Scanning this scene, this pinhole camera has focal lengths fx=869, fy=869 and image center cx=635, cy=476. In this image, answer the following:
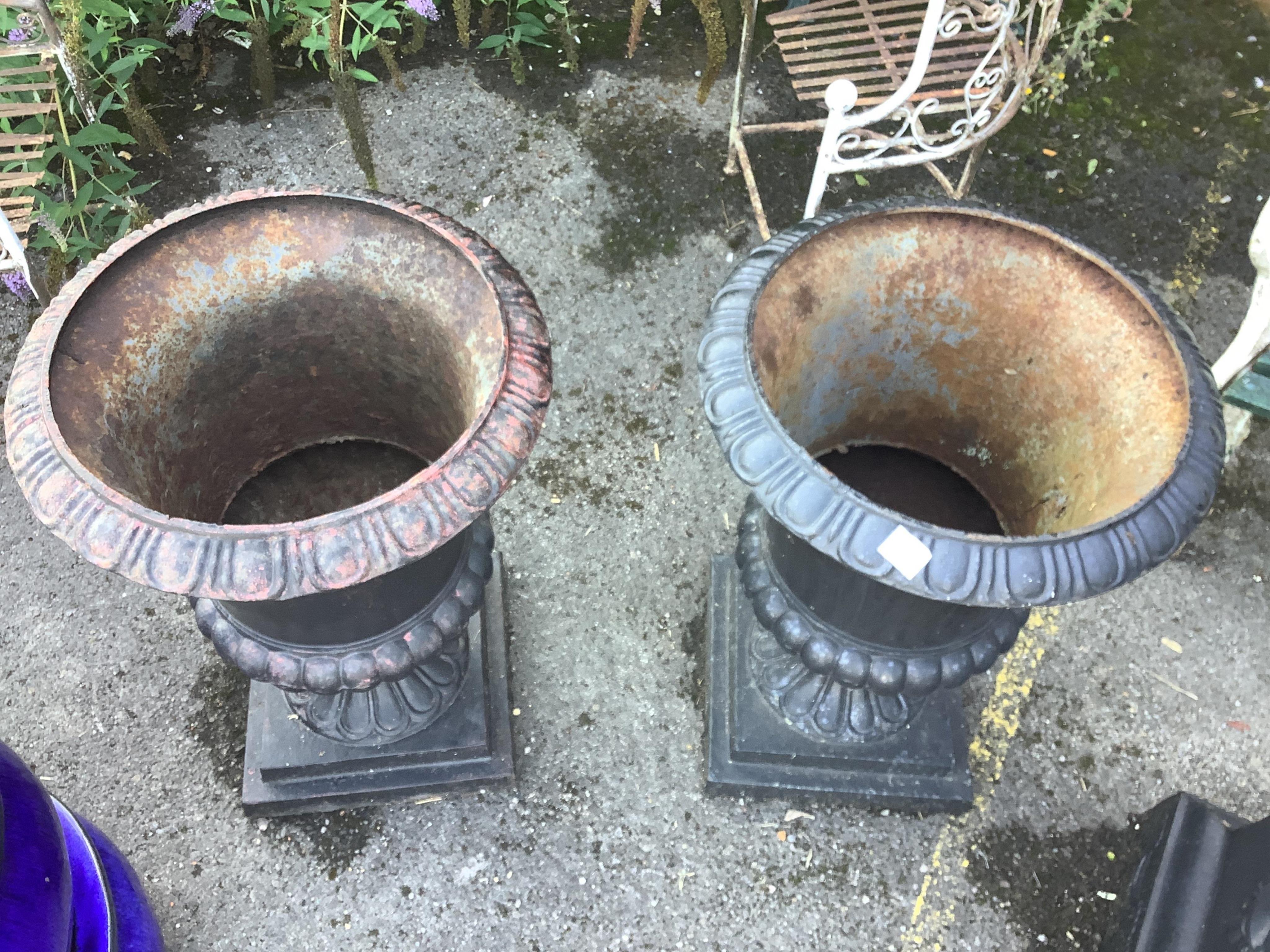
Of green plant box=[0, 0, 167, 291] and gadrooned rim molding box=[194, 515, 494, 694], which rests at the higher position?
green plant box=[0, 0, 167, 291]

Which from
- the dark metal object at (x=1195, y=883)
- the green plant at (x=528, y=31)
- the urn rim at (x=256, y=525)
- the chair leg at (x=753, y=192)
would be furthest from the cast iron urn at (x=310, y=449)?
the green plant at (x=528, y=31)

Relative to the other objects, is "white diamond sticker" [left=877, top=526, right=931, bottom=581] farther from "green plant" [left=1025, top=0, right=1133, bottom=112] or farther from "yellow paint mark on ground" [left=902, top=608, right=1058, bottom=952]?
"green plant" [left=1025, top=0, right=1133, bottom=112]

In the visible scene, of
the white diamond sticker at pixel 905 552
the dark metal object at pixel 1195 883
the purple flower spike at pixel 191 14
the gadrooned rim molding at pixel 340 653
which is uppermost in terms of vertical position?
the purple flower spike at pixel 191 14

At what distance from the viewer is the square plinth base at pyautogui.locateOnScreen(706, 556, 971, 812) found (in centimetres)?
219

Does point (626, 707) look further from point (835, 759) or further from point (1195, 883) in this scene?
point (1195, 883)

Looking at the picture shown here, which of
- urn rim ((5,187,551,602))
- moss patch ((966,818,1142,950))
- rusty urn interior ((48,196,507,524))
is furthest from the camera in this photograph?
moss patch ((966,818,1142,950))

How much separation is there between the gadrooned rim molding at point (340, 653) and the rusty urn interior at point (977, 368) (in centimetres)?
85

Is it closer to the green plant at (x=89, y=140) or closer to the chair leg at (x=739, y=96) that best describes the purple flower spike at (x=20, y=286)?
the green plant at (x=89, y=140)

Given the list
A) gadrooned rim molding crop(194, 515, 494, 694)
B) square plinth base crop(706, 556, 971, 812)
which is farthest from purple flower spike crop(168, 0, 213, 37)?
square plinth base crop(706, 556, 971, 812)

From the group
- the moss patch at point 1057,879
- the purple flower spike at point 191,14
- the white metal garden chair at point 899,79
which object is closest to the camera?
the moss patch at point 1057,879

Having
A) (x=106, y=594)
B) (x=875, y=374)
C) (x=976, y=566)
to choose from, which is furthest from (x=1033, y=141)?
(x=106, y=594)

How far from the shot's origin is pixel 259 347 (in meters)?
1.75

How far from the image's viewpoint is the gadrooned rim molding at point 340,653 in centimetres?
181

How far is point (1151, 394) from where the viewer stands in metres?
1.55
